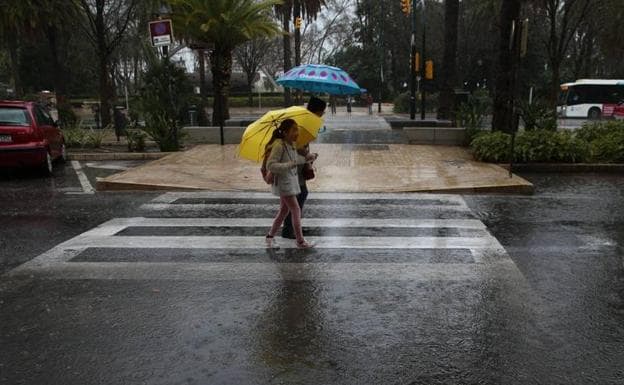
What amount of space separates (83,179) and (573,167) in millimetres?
10399

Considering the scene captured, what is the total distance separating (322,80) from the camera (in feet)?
41.0

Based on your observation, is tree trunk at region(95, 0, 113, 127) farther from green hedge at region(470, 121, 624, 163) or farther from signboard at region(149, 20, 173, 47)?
green hedge at region(470, 121, 624, 163)

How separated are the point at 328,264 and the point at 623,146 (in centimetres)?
962

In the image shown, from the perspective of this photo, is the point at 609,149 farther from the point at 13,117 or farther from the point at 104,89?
the point at 104,89

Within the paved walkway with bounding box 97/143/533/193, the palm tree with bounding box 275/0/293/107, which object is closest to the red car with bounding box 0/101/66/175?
the paved walkway with bounding box 97/143/533/193

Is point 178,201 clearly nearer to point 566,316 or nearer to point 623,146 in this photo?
point 566,316

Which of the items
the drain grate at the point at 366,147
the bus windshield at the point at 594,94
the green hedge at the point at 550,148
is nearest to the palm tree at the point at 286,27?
the bus windshield at the point at 594,94

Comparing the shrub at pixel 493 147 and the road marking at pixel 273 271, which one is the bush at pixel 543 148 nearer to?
the shrub at pixel 493 147

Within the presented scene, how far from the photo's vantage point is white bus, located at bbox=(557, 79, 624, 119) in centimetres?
3609

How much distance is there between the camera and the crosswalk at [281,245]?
575 cm

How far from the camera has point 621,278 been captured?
5562mm

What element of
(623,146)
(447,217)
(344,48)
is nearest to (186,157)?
(447,217)

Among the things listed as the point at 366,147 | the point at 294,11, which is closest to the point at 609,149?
the point at 366,147

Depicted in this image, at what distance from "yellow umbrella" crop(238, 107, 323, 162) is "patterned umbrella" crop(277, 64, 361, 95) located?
20.0ft
